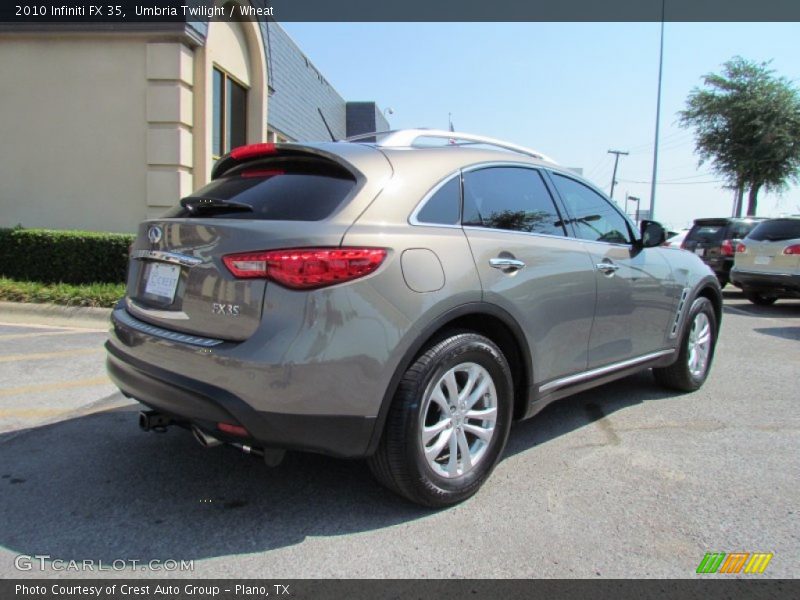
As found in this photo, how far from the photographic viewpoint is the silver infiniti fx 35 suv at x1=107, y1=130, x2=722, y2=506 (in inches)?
98.6

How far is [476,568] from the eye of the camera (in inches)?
98.7

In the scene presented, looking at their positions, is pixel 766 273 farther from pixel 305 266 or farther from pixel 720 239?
pixel 305 266

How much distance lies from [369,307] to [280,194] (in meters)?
0.74

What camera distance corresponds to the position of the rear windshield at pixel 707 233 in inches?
528

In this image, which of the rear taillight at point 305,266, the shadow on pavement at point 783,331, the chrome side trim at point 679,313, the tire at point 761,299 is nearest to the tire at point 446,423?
the rear taillight at point 305,266

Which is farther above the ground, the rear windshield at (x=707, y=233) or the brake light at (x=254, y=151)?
the brake light at (x=254, y=151)

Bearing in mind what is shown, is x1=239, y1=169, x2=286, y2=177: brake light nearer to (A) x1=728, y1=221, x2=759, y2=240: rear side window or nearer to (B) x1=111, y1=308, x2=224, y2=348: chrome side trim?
(B) x1=111, y1=308, x2=224, y2=348: chrome side trim

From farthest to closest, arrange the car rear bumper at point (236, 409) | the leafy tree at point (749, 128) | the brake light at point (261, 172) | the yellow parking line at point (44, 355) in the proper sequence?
the leafy tree at point (749, 128) → the yellow parking line at point (44, 355) → the brake light at point (261, 172) → the car rear bumper at point (236, 409)

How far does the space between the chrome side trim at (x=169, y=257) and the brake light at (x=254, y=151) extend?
697mm

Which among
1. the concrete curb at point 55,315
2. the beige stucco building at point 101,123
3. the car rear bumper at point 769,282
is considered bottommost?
the concrete curb at point 55,315

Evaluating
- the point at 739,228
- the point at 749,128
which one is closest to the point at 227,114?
the point at 739,228

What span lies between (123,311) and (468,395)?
1871 mm

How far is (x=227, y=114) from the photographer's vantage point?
1134 centimetres
